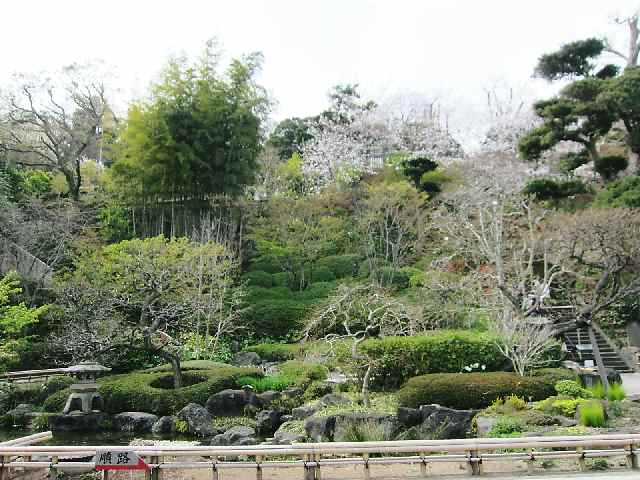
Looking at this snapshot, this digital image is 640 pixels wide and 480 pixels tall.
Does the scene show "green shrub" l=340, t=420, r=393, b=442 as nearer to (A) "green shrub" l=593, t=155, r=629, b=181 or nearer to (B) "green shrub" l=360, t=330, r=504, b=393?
(B) "green shrub" l=360, t=330, r=504, b=393

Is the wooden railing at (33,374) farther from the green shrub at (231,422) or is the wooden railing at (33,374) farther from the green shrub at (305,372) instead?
the green shrub at (305,372)

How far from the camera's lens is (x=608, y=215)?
1284cm

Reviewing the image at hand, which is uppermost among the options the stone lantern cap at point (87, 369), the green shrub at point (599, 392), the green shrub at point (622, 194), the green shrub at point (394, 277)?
the green shrub at point (622, 194)

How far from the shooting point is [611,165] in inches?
701

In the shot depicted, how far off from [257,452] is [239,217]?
17010 mm

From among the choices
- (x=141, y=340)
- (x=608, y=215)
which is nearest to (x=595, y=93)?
(x=608, y=215)

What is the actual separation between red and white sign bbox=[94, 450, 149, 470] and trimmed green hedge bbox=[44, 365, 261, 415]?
6.77 meters

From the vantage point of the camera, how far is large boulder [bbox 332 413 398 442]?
802 cm

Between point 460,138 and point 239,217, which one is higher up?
point 460,138

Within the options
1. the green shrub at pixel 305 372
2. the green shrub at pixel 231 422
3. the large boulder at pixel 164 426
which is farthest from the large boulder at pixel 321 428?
the green shrub at pixel 305 372

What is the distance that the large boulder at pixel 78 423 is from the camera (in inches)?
442

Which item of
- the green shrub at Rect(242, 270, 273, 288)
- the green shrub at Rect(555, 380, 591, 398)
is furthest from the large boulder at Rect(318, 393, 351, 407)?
the green shrub at Rect(242, 270, 273, 288)

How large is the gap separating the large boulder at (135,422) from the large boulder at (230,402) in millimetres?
1128

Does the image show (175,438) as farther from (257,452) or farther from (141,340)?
(257,452)
